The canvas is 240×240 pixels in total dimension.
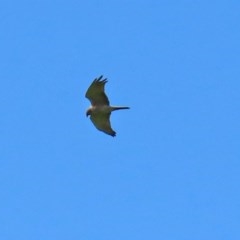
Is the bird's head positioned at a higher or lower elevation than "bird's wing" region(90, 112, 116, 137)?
higher

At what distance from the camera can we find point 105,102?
49688 mm

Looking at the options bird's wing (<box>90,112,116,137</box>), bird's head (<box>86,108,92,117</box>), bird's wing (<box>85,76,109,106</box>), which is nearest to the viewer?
bird's wing (<box>85,76,109,106</box>)

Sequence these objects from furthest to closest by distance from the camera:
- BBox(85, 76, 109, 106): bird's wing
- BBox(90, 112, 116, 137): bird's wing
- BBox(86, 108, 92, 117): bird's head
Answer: BBox(90, 112, 116, 137): bird's wing, BBox(86, 108, 92, 117): bird's head, BBox(85, 76, 109, 106): bird's wing

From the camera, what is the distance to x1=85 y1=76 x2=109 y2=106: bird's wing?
48281 millimetres

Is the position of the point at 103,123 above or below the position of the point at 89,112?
below

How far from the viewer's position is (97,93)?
49.0 meters

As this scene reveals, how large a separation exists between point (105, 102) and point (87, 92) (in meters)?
1.00

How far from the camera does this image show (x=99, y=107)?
49.9m

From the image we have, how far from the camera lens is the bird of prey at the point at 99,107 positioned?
1911 inches

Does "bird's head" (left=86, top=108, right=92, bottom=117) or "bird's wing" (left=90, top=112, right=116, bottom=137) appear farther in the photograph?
"bird's wing" (left=90, top=112, right=116, bottom=137)

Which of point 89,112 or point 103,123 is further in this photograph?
point 103,123

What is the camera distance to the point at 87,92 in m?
49.2

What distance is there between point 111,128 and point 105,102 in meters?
1.57

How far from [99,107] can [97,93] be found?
1.05m
